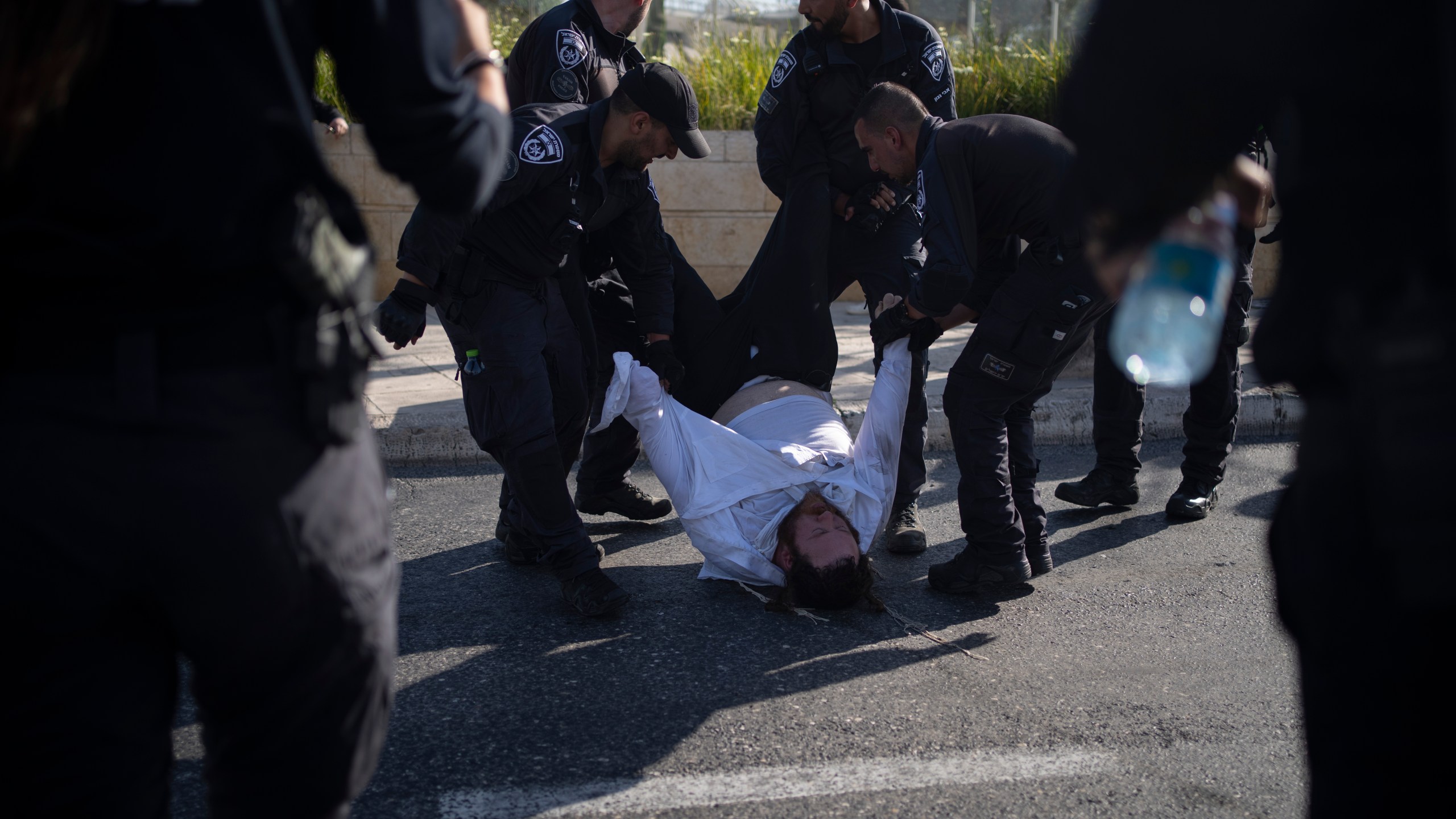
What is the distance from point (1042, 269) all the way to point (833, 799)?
1.95m

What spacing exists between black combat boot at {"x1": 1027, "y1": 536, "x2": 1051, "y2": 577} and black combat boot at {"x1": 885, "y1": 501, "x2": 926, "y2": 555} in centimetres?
42

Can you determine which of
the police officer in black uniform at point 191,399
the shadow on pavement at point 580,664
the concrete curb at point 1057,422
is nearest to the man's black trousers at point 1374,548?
the police officer in black uniform at point 191,399

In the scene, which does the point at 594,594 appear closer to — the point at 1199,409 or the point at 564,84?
the point at 564,84

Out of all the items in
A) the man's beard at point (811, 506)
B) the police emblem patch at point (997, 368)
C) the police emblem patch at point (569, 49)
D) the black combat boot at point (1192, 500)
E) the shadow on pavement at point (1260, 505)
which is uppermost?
the police emblem patch at point (569, 49)

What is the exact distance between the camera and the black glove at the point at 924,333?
12.4ft

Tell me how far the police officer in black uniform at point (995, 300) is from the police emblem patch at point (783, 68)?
1223 mm

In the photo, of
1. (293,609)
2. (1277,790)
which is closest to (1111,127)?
(293,609)

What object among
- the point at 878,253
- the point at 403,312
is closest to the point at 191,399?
the point at 403,312

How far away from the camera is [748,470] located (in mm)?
3727

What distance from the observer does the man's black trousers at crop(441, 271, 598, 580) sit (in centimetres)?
344

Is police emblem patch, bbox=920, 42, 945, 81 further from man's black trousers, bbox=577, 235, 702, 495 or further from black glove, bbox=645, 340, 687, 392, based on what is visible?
black glove, bbox=645, 340, 687, 392

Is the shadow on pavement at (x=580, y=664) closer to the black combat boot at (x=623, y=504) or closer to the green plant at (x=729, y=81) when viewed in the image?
the black combat boot at (x=623, y=504)

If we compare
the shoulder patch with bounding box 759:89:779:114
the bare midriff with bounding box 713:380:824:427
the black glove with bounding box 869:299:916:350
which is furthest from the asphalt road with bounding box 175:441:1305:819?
the shoulder patch with bounding box 759:89:779:114

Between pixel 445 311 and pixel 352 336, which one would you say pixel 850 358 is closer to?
pixel 445 311
